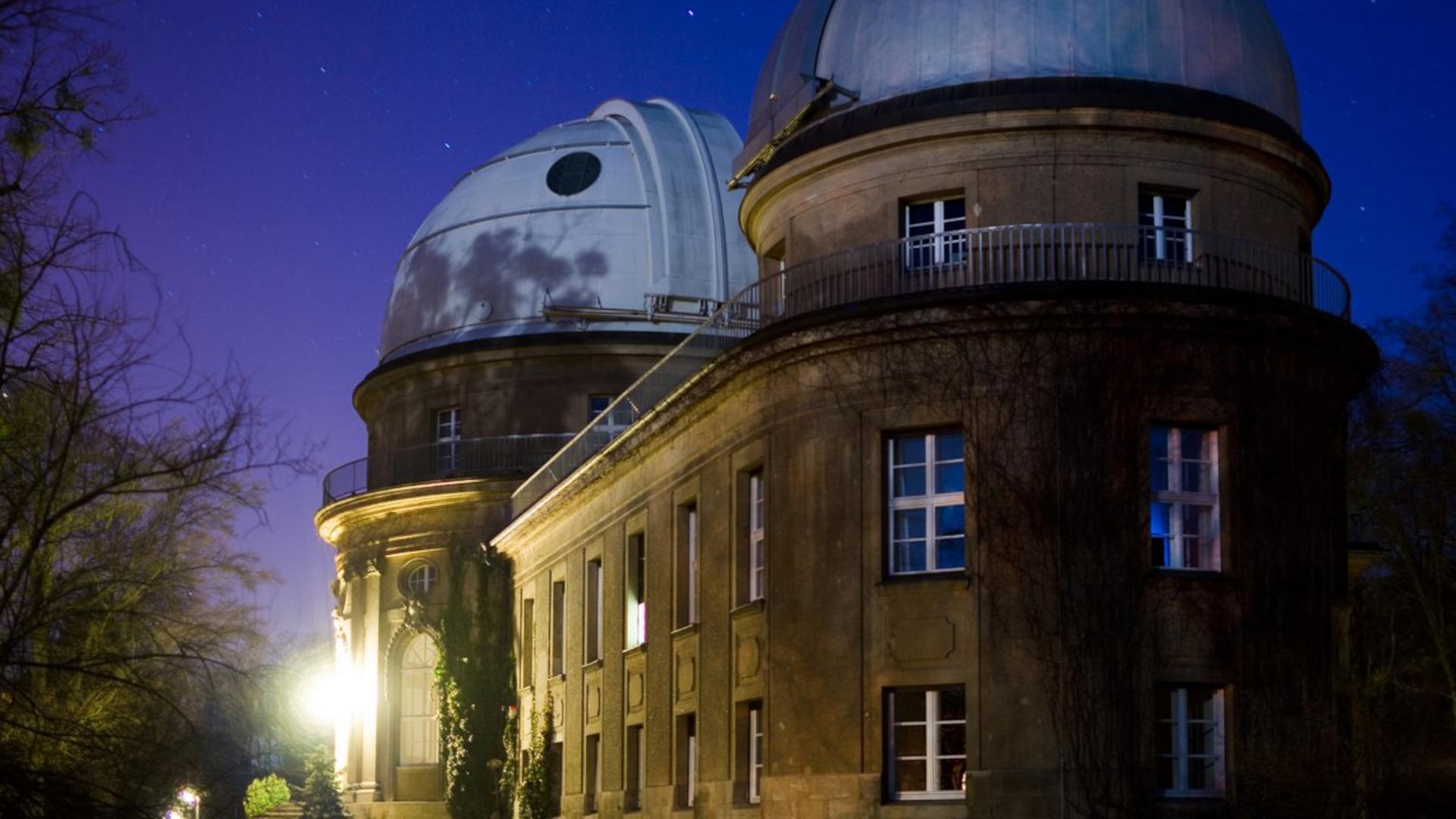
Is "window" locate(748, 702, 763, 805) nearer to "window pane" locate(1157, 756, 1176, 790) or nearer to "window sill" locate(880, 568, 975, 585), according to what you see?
"window sill" locate(880, 568, 975, 585)

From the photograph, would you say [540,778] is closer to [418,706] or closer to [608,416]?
[608,416]

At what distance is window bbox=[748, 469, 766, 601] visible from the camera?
27.5 m

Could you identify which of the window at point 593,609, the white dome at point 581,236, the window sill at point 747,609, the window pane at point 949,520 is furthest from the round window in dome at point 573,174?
the window pane at point 949,520

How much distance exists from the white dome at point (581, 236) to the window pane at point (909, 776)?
2393cm

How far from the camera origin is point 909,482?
24531 mm

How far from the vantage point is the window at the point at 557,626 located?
131 feet

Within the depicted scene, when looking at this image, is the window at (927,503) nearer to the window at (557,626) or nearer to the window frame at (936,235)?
the window frame at (936,235)

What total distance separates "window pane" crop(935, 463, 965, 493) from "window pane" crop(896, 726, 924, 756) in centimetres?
287

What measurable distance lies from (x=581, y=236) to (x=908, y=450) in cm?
2460

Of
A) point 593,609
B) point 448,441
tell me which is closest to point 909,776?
point 593,609

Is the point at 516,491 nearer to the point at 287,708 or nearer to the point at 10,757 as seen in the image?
the point at 287,708

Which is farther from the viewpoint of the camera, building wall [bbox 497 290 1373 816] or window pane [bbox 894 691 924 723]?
window pane [bbox 894 691 924 723]

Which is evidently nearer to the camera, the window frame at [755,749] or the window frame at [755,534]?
the window frame at [755,749]

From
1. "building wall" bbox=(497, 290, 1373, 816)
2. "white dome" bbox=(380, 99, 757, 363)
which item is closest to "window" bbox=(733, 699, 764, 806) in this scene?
"building wall" bbox=(497, 290, 1373, 816)
